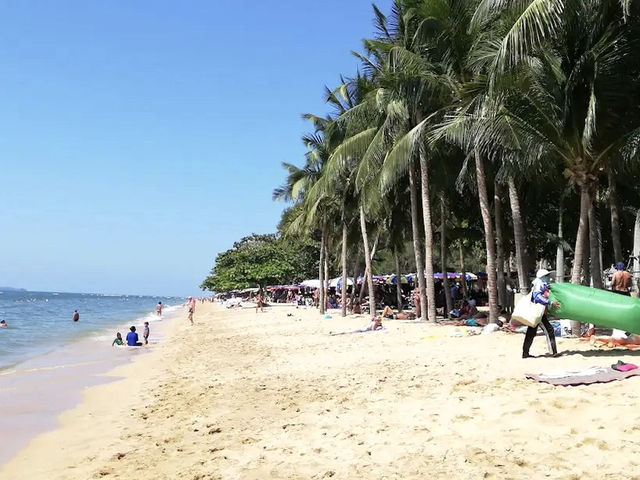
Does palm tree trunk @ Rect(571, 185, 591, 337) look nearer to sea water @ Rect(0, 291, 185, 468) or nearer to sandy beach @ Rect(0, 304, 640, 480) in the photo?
sandy beach @ Rect(0, 304, 640, 480)

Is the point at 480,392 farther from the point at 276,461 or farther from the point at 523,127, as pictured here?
the point at 523,127

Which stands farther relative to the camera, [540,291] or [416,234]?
[416,234]

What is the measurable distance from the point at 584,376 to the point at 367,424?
2.62 m

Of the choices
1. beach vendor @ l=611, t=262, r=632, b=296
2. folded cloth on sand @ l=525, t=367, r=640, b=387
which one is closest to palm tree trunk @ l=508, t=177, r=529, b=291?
beach vendor @ l=611, t=262, r=632, b=296

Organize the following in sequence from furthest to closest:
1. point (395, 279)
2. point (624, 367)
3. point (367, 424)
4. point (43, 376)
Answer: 1. point (395, 279)
2. point (43, 376)
3. point (624, 367)
4. point (367, 424)

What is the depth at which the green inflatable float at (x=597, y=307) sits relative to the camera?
8117 millimetres

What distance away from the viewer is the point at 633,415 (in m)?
4.93

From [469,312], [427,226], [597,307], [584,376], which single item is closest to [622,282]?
[597,307]

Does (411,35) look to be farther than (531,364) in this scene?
Yes

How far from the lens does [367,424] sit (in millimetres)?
5785

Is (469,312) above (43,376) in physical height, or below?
above

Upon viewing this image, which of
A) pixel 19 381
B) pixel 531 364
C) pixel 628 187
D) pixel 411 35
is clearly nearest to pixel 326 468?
pixel 531 364

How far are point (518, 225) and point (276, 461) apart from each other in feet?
35.7

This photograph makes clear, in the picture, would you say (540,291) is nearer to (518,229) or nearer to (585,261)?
(518,229)
